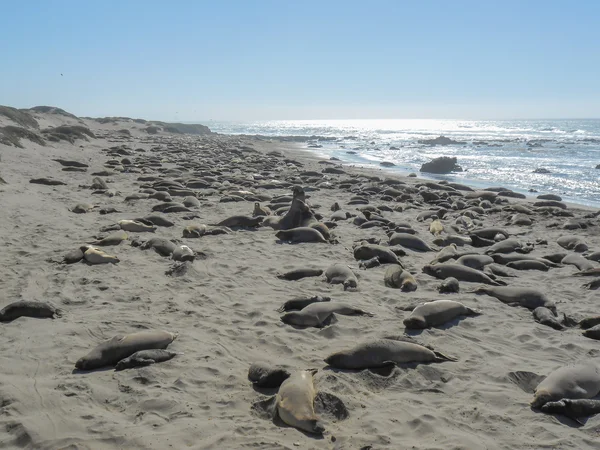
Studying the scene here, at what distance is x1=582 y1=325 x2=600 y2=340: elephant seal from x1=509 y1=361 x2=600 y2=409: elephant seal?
3.94 ft

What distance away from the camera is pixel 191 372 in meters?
4.19

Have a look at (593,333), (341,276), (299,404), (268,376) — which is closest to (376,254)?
(341,276)

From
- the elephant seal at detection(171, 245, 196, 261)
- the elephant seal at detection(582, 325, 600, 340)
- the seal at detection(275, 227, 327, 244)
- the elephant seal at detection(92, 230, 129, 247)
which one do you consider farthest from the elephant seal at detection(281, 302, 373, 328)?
the elephant seal at detection(92, 230, 129, 247)

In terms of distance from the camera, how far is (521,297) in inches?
249

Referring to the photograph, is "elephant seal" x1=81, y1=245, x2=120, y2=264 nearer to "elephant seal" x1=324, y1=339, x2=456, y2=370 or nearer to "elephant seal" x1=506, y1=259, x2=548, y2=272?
"elephant seal" x1=324, y1=339, x2=456, y2=370

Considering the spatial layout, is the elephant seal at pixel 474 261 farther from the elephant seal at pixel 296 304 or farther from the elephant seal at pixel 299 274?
the elephant seal at pixel 296 304

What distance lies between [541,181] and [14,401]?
2262 cm

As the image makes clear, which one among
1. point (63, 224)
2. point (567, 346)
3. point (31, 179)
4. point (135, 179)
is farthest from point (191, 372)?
point (135, 179)

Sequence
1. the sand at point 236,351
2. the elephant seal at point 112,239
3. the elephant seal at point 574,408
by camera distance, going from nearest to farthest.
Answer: the sand at point 236,351, the elephant seal at point 574,408, the elephant seal at point 112,239

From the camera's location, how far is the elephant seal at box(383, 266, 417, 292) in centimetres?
666

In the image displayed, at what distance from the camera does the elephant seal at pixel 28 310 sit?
16.3ft

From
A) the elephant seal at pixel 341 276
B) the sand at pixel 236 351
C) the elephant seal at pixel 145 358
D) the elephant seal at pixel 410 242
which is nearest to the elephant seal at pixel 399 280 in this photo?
the sand at pixel 236 351

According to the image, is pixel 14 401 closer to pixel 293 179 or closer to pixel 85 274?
pixel 85 274

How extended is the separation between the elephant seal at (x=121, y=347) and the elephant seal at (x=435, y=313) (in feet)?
8.34
